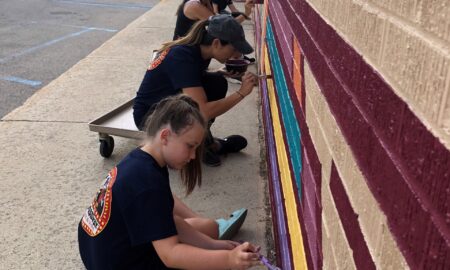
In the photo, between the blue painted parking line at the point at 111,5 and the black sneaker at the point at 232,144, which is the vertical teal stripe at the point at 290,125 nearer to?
the black sneaker at the point at 232,144

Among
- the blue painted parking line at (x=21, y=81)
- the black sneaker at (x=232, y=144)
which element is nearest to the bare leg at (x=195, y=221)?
the black sneaker at (x=232, y=144)

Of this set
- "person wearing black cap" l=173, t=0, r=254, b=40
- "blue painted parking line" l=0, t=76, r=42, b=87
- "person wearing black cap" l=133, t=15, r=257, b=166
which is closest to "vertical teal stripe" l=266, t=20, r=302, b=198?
"person wearing black cap" l=133, t=15, r=257, b=166

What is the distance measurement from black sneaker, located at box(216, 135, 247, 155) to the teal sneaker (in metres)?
0.96

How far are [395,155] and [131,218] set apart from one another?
1.25 meters

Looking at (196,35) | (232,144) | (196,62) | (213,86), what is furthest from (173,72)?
(232,144)

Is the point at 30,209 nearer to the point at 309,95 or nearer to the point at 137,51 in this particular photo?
the point at 309,95

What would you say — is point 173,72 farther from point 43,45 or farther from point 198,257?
point 43,45

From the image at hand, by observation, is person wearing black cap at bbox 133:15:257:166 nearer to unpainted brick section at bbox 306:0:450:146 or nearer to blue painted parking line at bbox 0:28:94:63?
unpainted brick section at bbox 306:0:450:146

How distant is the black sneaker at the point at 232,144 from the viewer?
3748 millimetres

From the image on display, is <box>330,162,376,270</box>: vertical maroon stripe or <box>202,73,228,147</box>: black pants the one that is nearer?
<box>330,162,376,270</box>: vertical maroon stripe

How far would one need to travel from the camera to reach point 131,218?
1816 mm

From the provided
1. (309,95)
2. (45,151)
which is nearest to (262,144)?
(45,151)

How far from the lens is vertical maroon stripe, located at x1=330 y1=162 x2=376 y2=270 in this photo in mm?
921

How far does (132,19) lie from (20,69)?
177 inches
